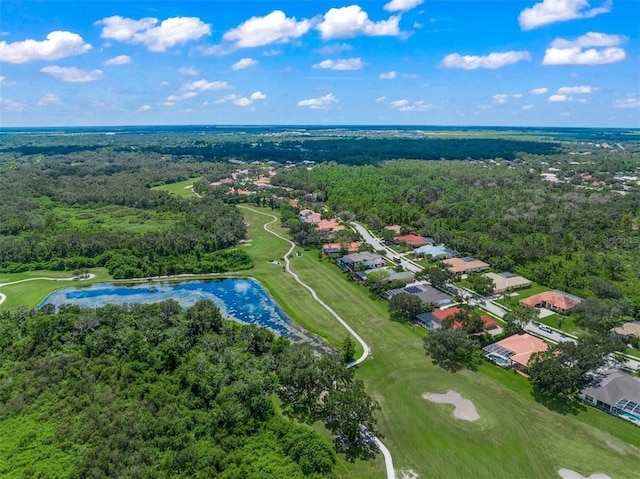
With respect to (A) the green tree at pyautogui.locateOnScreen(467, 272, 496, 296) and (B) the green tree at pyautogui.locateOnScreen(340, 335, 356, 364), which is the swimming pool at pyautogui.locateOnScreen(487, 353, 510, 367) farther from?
(A) the green tree at pyautogui.locateOnScreen(467, 272, 496, 296)

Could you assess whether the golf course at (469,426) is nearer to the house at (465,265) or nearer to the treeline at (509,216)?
the house at (465,265)

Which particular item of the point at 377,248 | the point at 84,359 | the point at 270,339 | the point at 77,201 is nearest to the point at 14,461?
the point at 84,359

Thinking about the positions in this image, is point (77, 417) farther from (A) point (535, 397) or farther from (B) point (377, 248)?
(B) point (377, 248)

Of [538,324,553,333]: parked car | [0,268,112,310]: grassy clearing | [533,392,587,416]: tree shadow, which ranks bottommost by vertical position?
[533,392,587,416]: tree shadow

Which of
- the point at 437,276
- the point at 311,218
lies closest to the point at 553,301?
the point at 437,276

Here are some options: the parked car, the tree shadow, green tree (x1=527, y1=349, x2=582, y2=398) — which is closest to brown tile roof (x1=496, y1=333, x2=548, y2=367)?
green tree (x1=527, y1=349, x2=582, y2=398)

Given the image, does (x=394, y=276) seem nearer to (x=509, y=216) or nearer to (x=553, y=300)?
(x=553, y=300)
